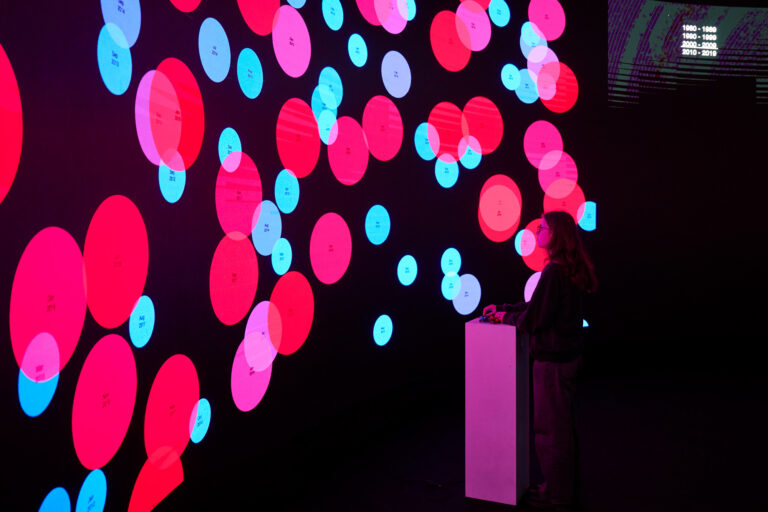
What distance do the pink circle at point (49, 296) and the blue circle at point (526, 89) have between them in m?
4.00

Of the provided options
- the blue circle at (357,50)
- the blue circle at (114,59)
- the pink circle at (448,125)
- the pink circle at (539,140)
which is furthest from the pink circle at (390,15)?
the blue circle at (114,59)

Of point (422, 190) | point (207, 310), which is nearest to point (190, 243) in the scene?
point (207, 310)

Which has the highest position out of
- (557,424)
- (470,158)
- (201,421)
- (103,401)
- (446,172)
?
(470,158)

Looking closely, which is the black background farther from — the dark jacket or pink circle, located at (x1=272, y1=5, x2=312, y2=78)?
the dark jacket

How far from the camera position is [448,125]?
4.71 metres

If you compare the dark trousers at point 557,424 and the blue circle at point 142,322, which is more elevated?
the blue circle at point 142,322

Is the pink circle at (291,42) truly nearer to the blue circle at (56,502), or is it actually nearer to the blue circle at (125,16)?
the blue circle at (125,16)

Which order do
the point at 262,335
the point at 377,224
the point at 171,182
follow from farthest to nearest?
1. the point at 377,224
2. the point at 262,335
3. the point at 171,182

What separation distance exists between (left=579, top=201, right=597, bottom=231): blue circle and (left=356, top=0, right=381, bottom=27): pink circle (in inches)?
101

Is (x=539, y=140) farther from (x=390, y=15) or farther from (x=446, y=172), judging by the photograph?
(x=390, y=15)

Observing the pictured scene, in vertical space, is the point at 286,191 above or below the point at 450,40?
below

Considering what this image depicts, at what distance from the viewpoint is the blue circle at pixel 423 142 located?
14.6ft

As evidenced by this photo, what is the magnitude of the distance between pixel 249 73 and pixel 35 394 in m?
1.68

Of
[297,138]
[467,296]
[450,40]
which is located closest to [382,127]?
[297,138]
